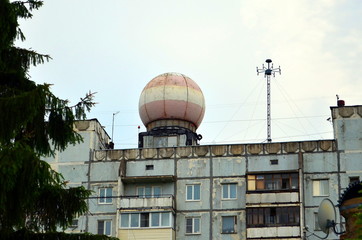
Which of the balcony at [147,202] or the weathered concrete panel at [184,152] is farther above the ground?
the weathered concrete panel at [184,152]

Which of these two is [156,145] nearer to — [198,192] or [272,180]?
[198,192]

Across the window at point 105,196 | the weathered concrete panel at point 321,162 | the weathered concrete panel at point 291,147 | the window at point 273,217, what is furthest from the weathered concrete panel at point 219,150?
the window at point 105,196

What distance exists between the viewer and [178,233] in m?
61.6

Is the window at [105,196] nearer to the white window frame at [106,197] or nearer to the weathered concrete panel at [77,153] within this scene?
the white window frame at [106,197]

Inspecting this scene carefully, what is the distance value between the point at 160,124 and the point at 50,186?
47259 mm

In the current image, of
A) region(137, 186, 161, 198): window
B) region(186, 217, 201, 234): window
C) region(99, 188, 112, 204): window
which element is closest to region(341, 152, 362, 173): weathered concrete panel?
region(186, 217, 201, 234): window

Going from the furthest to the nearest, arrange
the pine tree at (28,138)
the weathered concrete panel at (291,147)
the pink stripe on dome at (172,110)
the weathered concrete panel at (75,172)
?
the pink stripe on dome at (172,110), the weathered concrete panel at (75,172), the weathered concrete panel at (291,147), the pine tree at (28,138)

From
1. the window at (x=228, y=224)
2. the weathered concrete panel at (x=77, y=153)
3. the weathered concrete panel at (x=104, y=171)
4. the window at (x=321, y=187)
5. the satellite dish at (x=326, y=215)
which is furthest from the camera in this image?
the weathered concrete panel at (x=77, y=153)

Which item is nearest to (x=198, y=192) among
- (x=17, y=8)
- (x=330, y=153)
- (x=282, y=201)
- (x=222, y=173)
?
(x=222, y=173)

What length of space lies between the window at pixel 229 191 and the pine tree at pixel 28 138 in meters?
41.8

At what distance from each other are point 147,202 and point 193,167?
4.73 metres

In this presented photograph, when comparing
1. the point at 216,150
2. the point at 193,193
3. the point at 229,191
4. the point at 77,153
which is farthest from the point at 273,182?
the point at 77,153

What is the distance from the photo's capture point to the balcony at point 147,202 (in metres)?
61.4

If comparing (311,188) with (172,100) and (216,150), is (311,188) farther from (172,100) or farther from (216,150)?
(172,100)
